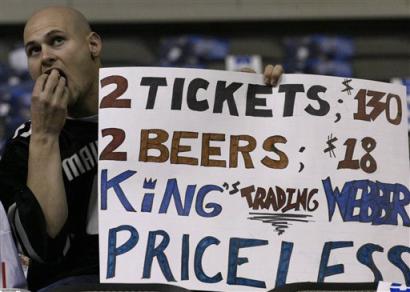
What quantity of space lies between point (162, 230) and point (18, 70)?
6.45 metres

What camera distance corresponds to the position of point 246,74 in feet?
11.1

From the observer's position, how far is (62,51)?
3.54m

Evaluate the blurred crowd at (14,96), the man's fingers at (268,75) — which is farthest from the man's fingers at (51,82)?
the blurred crowd at (14,96)

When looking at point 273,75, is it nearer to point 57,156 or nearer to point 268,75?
point 268,75

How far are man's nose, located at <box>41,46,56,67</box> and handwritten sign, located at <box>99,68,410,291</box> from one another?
289mm

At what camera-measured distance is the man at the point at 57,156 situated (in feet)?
10.8

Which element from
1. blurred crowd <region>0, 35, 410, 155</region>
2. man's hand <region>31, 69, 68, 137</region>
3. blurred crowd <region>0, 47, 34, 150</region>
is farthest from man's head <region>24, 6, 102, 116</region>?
blurred crowd <region>0, 47, 34, 150</region>

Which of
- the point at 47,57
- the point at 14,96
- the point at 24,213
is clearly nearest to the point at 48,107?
the point at 47,57

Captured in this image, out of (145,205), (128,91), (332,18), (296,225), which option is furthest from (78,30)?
(332,18)

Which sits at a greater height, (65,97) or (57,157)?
(65,97)

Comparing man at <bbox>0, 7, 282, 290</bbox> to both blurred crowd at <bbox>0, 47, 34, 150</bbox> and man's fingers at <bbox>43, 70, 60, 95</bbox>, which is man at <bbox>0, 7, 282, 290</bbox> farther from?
blurred crowd at <bbox>0, 47, 34, 150</bbox>

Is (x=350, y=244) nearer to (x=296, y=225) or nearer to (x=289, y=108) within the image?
(x=296, y=225)

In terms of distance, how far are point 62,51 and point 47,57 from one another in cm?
6

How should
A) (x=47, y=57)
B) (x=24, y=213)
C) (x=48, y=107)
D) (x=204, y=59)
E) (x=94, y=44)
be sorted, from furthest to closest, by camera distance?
(x=204, y=59) → (x=94, y=44) → (x=47, y=57) → (x=48, y=107) → (x=24, y=213)
